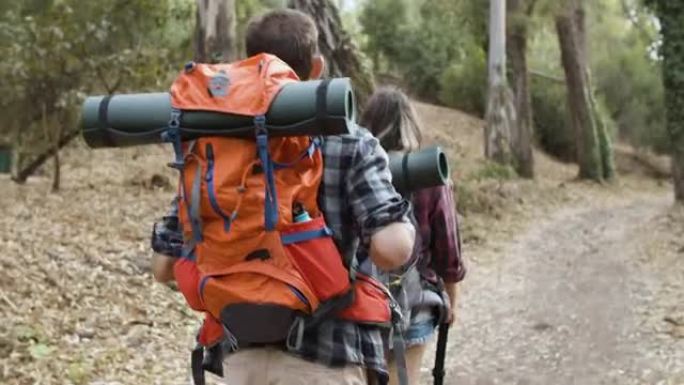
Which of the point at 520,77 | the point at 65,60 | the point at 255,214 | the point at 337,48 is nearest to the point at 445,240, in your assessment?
the point at 255,214

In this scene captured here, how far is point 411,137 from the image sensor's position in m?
3.75

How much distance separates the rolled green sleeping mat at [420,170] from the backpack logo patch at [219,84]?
0.67m

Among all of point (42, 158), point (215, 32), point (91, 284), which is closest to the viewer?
point (91, 284)

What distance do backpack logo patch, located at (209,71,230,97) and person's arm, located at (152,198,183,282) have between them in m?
0.49

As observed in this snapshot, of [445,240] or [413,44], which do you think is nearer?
[445,240]

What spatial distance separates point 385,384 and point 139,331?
500 centimetres

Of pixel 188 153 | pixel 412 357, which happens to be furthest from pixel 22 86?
pixel 188 153

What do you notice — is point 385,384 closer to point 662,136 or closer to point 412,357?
point 412,357

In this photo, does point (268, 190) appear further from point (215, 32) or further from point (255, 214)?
point (215, 32)

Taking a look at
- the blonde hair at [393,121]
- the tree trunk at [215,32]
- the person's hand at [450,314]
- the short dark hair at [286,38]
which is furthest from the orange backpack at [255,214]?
the tree trunk at [215,32]

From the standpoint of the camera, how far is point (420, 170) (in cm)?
288

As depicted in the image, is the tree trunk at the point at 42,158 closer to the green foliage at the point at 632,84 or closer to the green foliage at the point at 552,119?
the green foliage at the point at 552,119

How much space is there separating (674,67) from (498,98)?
7959 millimetres

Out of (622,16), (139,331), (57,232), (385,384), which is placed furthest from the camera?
(622,16)
